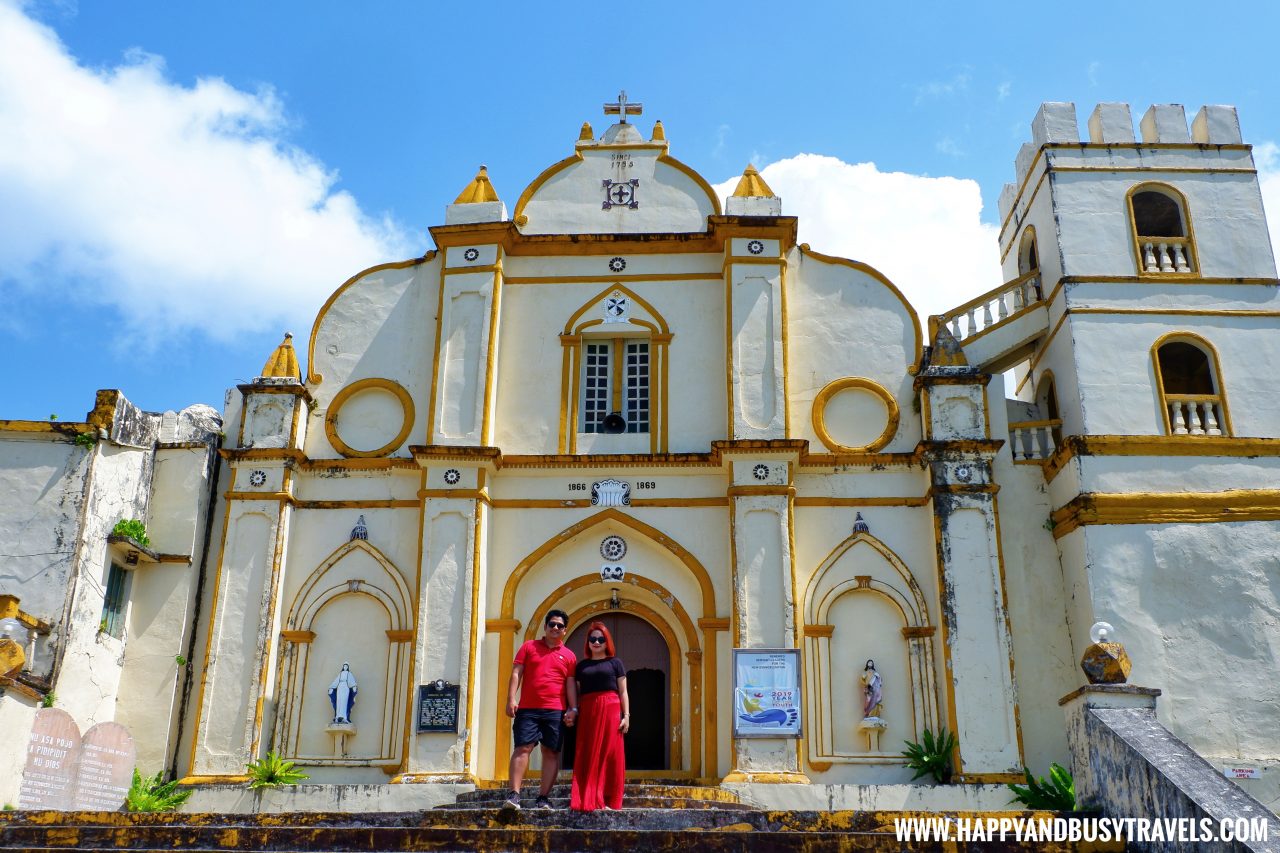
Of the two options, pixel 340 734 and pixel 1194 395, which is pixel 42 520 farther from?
pixel 1194 395

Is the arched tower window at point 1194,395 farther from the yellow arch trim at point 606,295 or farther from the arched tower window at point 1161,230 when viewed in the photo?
the yellow arch trim at point 606,295

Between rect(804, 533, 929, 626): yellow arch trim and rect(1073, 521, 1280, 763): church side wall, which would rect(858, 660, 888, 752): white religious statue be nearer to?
rect(804, 533, 929, 626): yellow arch trim

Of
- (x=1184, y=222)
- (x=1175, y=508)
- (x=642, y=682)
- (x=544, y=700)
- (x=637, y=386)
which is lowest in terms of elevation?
(x=544, y=700)

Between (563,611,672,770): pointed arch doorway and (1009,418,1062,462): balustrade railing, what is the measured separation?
5537mm

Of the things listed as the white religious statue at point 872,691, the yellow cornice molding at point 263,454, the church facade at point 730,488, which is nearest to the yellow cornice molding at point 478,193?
the church facade at point 730,488

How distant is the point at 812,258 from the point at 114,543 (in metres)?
10.3

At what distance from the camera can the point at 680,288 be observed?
18.3 meters

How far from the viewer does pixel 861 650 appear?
16250mm

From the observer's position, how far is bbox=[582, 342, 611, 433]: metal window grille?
698 inches

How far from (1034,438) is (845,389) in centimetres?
268

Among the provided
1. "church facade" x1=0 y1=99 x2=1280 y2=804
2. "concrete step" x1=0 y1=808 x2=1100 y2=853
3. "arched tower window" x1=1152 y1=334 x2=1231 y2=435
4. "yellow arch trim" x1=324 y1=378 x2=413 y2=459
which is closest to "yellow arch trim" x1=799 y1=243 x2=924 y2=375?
"church facade" x1=0 y1=99 x2=1280 y2=804

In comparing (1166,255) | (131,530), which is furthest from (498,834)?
(1166,255)

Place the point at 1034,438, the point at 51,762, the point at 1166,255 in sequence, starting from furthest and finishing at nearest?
1. the point at 1166,255
2. the point at 1034,438
3. the point at 51,762

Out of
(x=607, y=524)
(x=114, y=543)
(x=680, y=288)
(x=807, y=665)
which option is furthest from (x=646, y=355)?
(x=114, y=543)
